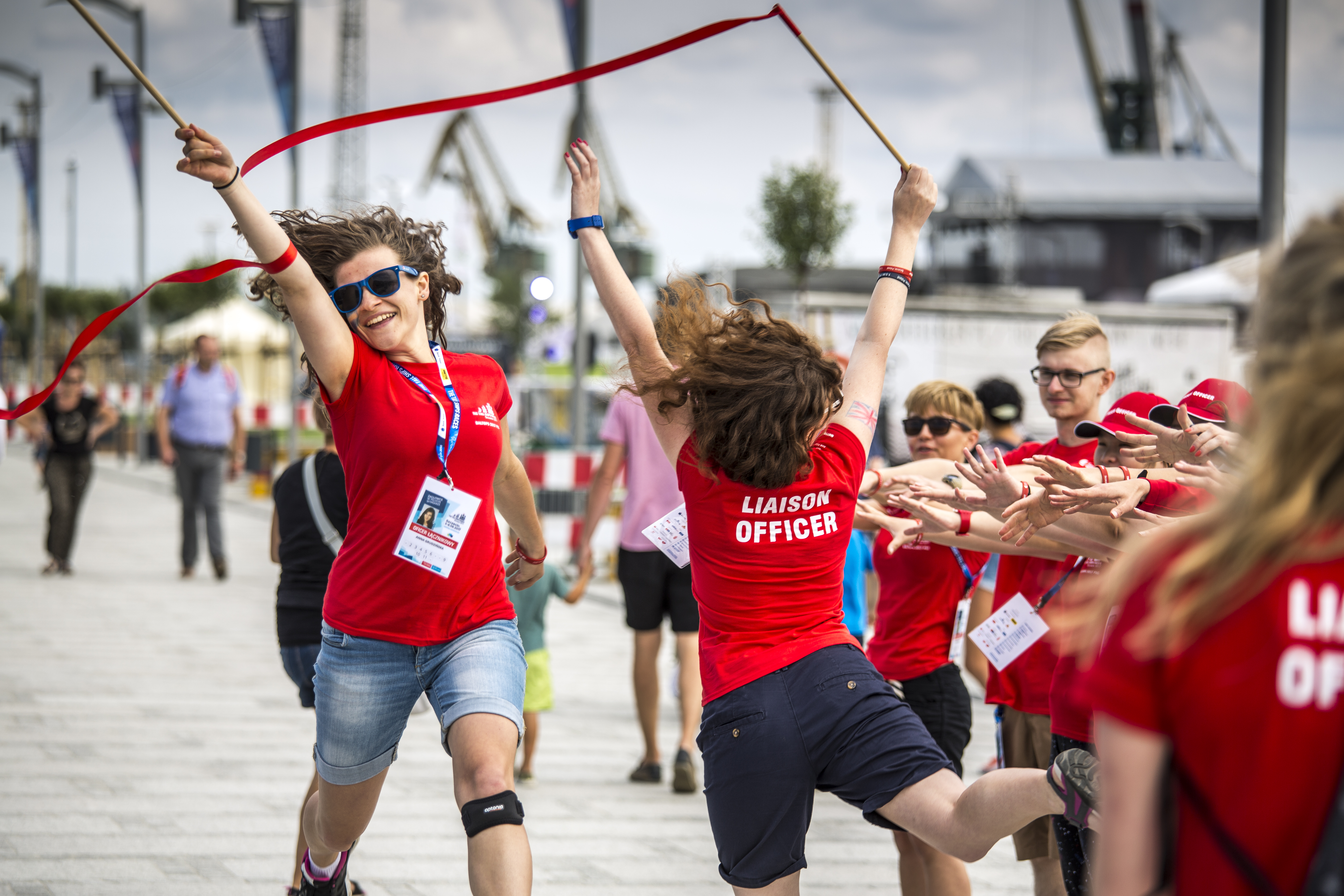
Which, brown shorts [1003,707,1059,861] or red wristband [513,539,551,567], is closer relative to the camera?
red wristband [513,539,551,567]

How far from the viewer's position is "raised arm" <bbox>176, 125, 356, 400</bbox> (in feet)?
8.93

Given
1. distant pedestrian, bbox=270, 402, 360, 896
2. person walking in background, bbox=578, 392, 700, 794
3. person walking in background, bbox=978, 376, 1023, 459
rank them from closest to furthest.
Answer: distant pedestrian, bbox=270, 402, 360, 896, person walking in background, bbox=578, 392, 700, 794, person walking in background, bbox=978, 376, 1023, 459

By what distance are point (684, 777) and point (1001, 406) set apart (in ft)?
7.51

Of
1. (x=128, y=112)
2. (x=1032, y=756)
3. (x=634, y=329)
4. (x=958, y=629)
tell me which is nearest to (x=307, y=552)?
(x=634, y=329)

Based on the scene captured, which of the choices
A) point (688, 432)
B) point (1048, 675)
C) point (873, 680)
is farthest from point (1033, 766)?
point (688, 432)

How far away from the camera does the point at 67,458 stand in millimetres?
11867

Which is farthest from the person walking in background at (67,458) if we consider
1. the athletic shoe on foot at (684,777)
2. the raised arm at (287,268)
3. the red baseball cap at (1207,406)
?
the red baseball cap at (1207,406)

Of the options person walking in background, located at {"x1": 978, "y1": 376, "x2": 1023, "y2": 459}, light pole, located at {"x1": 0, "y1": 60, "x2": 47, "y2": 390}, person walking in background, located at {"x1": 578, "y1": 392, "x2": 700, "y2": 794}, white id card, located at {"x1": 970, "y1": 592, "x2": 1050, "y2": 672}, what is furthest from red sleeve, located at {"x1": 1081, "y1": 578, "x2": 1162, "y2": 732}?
light pole, located at {"x1": 0, "y1": 60, "x2": 47, "y2": 390}

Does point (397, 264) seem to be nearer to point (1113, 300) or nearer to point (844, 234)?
point (844, 234)

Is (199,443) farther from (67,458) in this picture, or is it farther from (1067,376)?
(1067,376)

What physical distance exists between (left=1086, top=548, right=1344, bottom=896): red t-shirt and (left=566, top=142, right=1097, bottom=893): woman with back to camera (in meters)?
1.18

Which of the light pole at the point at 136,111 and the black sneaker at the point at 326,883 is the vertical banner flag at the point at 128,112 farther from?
the black sneaker at the point at 326,883

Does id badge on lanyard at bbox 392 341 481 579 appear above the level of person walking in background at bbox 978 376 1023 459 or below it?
below

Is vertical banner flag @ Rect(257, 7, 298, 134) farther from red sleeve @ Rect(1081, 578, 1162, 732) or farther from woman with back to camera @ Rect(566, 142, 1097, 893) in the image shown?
red sleeve @ Rect(1081, 578, 1162, 732)
